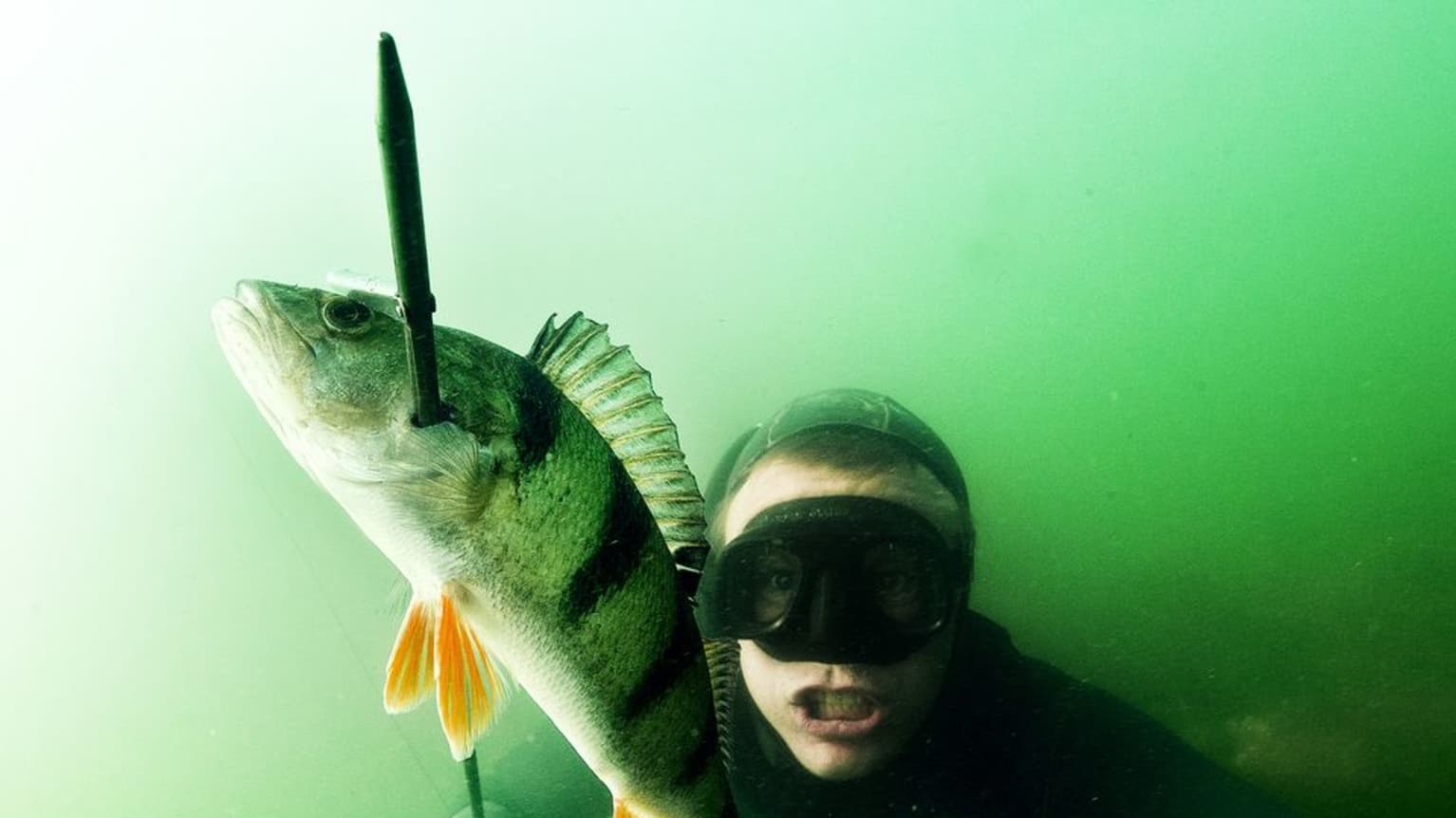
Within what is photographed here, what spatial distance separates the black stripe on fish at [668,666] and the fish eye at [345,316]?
0.52 metres

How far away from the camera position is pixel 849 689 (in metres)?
3.74

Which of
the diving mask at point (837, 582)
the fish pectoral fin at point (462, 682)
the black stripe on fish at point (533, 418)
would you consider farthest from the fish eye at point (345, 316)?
the diving mask at point (837, 582)

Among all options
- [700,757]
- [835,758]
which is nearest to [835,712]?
[835,758]

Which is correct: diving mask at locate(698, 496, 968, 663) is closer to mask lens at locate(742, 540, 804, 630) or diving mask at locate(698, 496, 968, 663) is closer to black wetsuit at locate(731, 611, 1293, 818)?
mask lens at locate(742, 540, 804, 630)

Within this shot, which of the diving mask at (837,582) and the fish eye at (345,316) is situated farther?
the diving mask at (837,582)

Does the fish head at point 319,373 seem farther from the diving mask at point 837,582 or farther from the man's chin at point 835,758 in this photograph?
the man's chin at point 835,758

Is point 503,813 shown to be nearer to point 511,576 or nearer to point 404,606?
point 404,606

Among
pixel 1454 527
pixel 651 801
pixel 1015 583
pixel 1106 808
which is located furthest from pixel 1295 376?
pixel 651 801

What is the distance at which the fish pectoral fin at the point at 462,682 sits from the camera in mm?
1023

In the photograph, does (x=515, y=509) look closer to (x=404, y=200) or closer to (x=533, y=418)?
(x=533, y=418)

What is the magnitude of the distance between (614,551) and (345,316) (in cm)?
42

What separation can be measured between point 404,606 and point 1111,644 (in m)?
14.3

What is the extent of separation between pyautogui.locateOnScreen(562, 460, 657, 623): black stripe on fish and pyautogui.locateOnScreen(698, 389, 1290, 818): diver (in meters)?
2.50

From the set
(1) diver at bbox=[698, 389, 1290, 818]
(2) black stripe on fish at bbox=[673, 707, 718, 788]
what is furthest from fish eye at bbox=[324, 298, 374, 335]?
(1) diver at bbox=[698, 389, 1290, 818]
